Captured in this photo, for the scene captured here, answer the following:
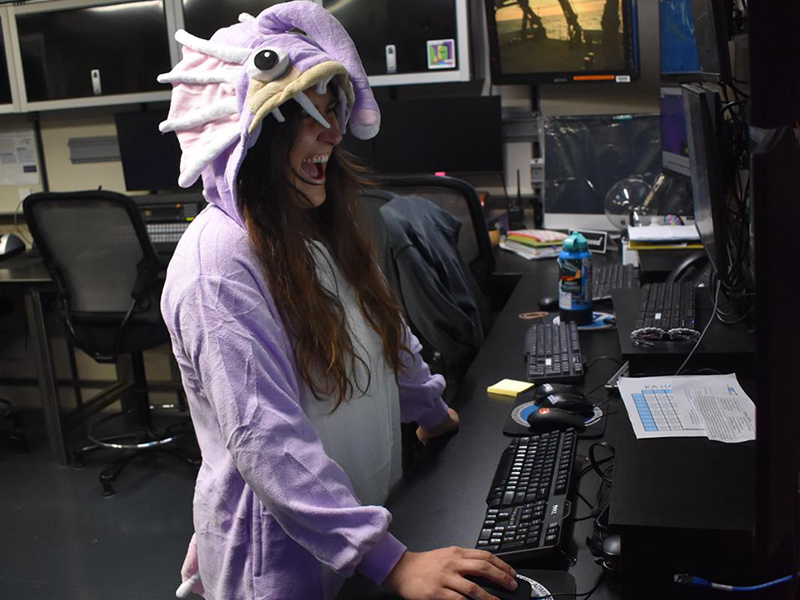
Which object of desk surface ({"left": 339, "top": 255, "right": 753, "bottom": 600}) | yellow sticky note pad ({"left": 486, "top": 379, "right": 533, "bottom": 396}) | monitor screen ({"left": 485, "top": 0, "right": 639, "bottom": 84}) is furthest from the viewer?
monitor screen ({"left": 485, "top": 0, "right": 639, "bottom": 84})

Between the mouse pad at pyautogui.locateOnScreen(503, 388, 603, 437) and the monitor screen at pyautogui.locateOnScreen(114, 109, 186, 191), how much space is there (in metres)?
2.65

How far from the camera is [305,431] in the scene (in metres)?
1.04

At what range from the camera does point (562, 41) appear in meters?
3.29

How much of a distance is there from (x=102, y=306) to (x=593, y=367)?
2.10 meters

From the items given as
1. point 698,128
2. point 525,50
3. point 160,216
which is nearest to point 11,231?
point 160,216

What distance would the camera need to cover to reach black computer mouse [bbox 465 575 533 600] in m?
0.95

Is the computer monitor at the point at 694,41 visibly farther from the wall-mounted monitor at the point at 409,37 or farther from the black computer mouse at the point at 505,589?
the black computer mouse at the point at 505,589

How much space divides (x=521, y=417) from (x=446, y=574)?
0.61 m

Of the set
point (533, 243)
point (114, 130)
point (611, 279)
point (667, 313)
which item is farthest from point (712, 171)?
point (114, 130)

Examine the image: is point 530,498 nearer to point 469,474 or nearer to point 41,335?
point 469,474

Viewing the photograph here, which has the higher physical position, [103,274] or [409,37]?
[409,37]

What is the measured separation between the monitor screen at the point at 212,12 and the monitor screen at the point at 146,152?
435 millimetres

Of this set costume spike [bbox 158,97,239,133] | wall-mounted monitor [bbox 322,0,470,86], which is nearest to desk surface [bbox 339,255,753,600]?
costume spike [bbox 158,97,239,133]

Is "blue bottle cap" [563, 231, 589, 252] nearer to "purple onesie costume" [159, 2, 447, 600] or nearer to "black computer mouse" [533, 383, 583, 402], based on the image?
"black computer mouse" [533, 383, 583, 402]
